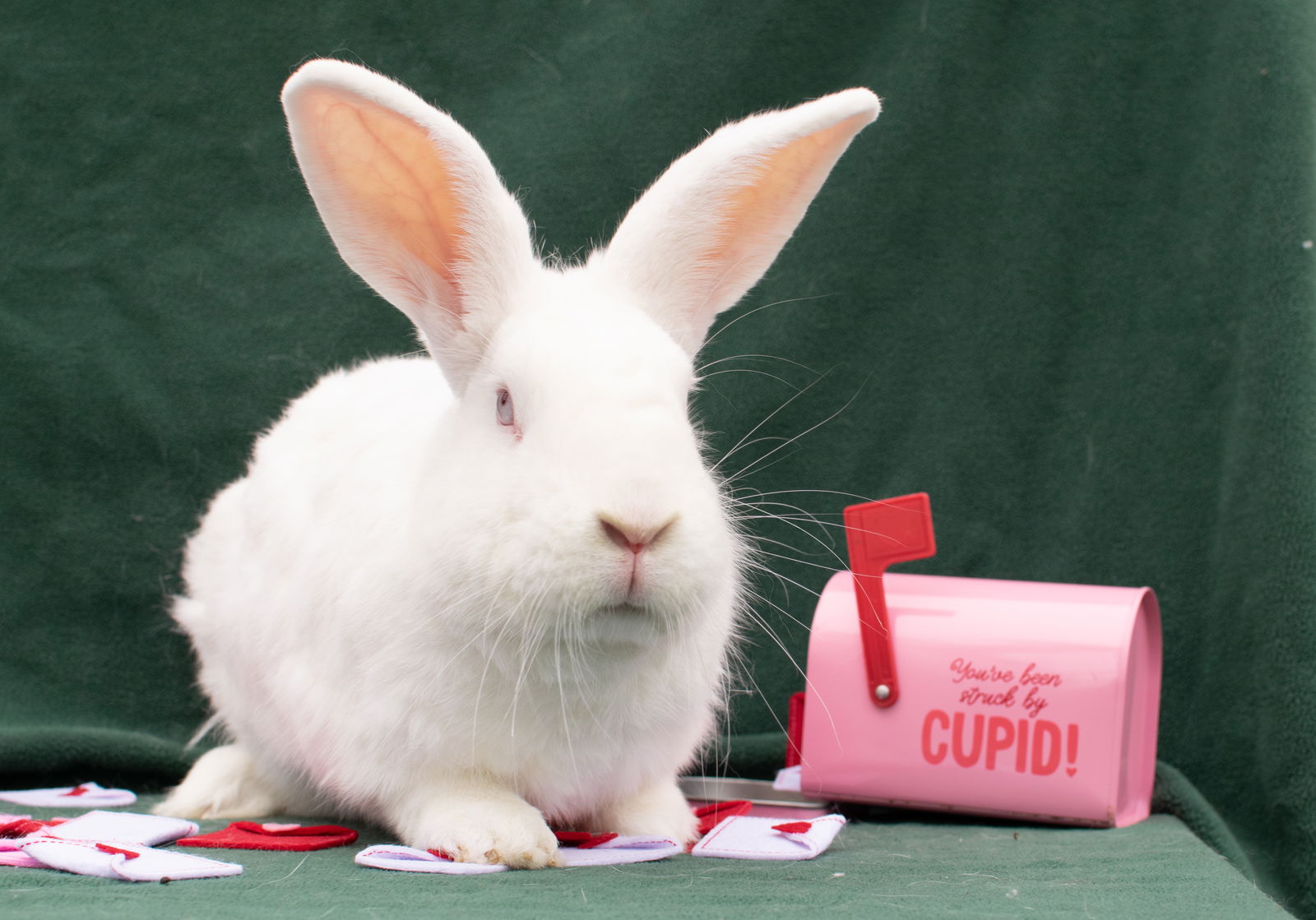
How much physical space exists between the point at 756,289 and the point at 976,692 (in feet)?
3.43

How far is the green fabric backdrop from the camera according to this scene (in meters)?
A: 2.64

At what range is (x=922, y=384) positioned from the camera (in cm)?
276

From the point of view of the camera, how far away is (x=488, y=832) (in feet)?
5.33

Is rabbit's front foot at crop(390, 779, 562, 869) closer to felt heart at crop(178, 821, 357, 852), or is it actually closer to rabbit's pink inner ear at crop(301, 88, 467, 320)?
felt heart at crop(178, 821, 357, 852)

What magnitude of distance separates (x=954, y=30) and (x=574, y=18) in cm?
79

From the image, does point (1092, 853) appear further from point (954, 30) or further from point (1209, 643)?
point (954, 30)

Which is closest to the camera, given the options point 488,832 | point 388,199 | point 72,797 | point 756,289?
point 488,832

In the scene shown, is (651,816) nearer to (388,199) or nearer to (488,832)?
(488,832)

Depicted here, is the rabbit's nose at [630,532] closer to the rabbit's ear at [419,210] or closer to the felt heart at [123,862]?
the rabbit's ear at [419,210]

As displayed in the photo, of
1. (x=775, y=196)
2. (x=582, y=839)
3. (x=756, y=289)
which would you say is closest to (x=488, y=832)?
(x=582, y=839)

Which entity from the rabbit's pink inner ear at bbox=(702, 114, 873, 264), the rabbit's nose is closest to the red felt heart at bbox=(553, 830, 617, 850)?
the rabbit's nose

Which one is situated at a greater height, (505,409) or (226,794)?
(505,409)

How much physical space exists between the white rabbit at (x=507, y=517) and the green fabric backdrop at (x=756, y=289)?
2.78ft

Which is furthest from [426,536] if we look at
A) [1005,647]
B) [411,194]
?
[1005,647]
